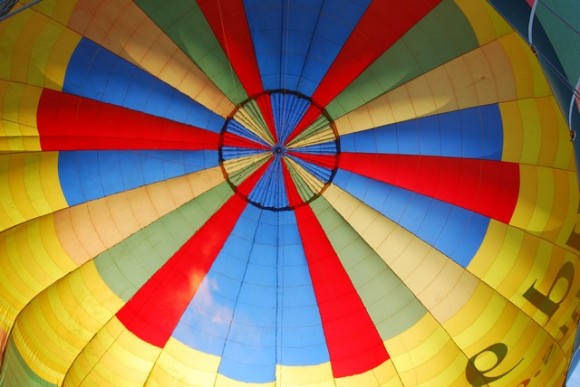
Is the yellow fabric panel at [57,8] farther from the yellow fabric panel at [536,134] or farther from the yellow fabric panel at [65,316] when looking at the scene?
the yellow fabric panel at [536,134]

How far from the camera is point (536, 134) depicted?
627cm

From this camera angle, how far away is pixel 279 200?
6.91 m

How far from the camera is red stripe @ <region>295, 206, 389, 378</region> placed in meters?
6.89

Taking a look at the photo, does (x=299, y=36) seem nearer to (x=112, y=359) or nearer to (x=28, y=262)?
(x=28, y=262)

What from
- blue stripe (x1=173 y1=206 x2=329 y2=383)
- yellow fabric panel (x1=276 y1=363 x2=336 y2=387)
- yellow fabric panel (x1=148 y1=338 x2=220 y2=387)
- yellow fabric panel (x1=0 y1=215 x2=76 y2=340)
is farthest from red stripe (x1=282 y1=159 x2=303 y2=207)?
yellow fabric panel (x1=0 y1=215 x2=76 y2=340)

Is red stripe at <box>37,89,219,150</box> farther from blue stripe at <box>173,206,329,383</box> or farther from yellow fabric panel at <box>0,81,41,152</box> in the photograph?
blue stripe at <box>173,206,329,383</box>

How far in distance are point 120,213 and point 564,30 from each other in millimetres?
4771

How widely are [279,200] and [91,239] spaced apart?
212 centimetres

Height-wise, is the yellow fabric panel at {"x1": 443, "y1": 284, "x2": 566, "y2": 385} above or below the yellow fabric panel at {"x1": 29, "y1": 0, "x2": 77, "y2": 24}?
below

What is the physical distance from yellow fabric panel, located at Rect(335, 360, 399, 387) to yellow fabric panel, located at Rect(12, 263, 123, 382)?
2.81 metres

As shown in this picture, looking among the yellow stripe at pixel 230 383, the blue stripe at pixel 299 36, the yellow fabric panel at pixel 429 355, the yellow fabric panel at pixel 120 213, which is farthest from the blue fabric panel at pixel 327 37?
the yellow stripe at pixel 230 383

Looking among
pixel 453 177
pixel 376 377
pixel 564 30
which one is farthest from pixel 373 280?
pixel 564 30

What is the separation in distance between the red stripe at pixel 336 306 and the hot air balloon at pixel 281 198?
1.0 inches

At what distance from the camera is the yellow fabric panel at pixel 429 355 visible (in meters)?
6.79
